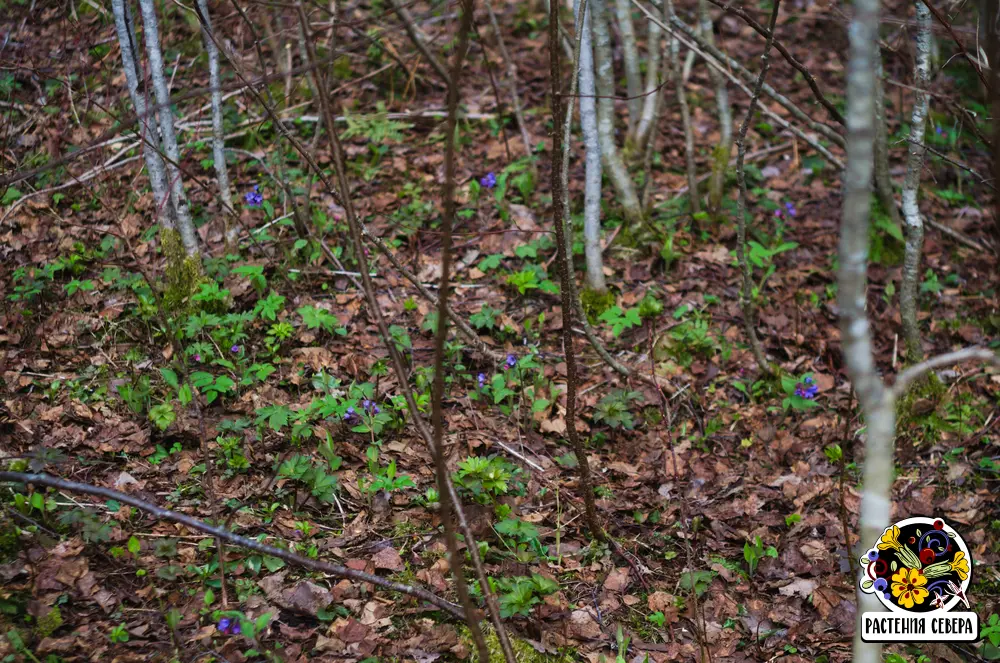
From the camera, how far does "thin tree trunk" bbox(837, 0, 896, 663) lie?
4.76ft

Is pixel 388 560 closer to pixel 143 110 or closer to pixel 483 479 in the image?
pixel 483 479

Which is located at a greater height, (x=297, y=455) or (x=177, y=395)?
(x=177, y=395)

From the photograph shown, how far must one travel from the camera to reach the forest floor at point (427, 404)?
2879 millimetres

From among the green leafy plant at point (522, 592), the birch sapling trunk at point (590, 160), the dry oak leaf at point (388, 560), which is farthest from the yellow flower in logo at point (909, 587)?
the birch sapling trunk at point (590, 160)

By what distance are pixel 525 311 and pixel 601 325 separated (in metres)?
0.49

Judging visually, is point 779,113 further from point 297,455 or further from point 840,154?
point 297,455

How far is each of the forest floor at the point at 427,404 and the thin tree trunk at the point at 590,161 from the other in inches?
12.0

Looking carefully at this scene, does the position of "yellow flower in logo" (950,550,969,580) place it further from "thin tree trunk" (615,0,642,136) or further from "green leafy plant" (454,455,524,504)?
"thin tree trunk" (615,0,642,136)

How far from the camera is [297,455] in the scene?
3.44m

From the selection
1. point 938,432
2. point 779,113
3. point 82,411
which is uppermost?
point 779,113

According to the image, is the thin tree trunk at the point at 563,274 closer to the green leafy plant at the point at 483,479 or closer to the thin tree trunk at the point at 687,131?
the green leafy plant at the point at 483,479

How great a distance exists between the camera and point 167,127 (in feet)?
13.5

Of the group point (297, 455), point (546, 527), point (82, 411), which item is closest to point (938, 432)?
point (546, 527)

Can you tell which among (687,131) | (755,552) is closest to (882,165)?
(687,131)
